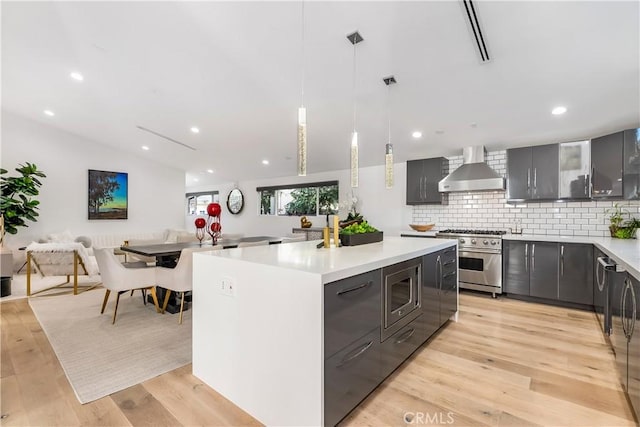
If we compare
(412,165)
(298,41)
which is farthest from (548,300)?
(298,41)

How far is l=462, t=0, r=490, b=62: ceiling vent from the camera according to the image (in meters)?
2.11

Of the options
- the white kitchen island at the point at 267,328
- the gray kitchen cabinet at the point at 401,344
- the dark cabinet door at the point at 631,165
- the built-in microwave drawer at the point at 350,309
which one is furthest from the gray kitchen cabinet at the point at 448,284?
the dark cabinet door at the point at 631,165

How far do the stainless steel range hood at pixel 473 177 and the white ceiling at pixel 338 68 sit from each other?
27cm

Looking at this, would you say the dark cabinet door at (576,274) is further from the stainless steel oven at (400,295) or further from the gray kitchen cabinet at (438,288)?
the stainless steel oven at (400,295)

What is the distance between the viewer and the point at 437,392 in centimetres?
191

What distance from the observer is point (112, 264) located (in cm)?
305

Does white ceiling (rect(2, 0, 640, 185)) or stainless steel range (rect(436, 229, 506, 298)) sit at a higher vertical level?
white ceiling (rect(2, 0, 640, 185))

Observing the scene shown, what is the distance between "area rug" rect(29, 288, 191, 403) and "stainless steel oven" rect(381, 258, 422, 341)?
1595 millimetres

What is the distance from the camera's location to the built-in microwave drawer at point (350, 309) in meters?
1.42

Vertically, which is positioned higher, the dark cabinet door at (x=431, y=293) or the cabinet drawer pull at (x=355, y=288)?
the cabinet drawer pull at (x=355, y=288)

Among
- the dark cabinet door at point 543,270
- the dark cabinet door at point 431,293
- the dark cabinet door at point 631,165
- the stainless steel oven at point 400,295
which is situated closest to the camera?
the stainless steel oven at point 400,295

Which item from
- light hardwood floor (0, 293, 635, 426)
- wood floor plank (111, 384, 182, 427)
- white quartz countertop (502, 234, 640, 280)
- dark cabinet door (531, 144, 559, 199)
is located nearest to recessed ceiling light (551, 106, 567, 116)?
dark cabinet door (531, 144, 559, 199)

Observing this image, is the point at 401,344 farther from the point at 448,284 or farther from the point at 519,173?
the point at 519,173

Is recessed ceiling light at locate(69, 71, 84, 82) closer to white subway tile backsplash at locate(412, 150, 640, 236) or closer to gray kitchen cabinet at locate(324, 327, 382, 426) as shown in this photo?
gray kitchen cabinet at locate(324, 327, 382, 426)
